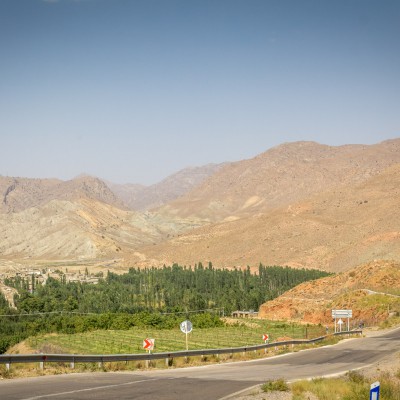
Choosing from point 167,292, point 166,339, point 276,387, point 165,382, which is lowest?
point 166,339

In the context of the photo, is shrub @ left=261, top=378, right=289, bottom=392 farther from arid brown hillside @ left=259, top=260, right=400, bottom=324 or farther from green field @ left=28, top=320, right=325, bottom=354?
arid brown hillside @ left=259, top=260, right=400, bottom=324

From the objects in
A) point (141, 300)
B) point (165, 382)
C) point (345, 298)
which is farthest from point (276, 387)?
point (141, 300)

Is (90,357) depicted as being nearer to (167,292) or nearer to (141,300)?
(141,300)

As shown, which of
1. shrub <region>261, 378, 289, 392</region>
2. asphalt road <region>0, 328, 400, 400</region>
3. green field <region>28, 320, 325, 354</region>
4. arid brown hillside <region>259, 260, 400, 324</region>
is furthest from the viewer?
arid brown hillside <region>259, 260, 400, 324</region>

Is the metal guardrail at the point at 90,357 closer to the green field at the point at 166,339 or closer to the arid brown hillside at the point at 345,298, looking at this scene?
the green field at the point at 166,339

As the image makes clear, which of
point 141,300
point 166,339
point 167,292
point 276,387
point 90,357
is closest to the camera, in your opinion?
point 276,387

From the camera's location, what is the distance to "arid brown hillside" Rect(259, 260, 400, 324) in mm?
82438

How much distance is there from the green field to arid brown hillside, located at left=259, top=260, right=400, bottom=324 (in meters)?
9.23

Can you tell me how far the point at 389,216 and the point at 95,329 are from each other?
131576 millimetres

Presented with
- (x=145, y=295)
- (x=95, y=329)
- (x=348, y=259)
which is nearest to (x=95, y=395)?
(x=95, y=329)

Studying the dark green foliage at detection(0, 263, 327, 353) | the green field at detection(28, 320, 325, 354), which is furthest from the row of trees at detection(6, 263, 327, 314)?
the green field at detection(28, 320, 325, 354)

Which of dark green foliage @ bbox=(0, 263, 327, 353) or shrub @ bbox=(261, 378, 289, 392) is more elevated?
shrub @ bbox=(261, 378, 289, 392)

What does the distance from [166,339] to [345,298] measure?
108ft

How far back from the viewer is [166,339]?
6819 cm
